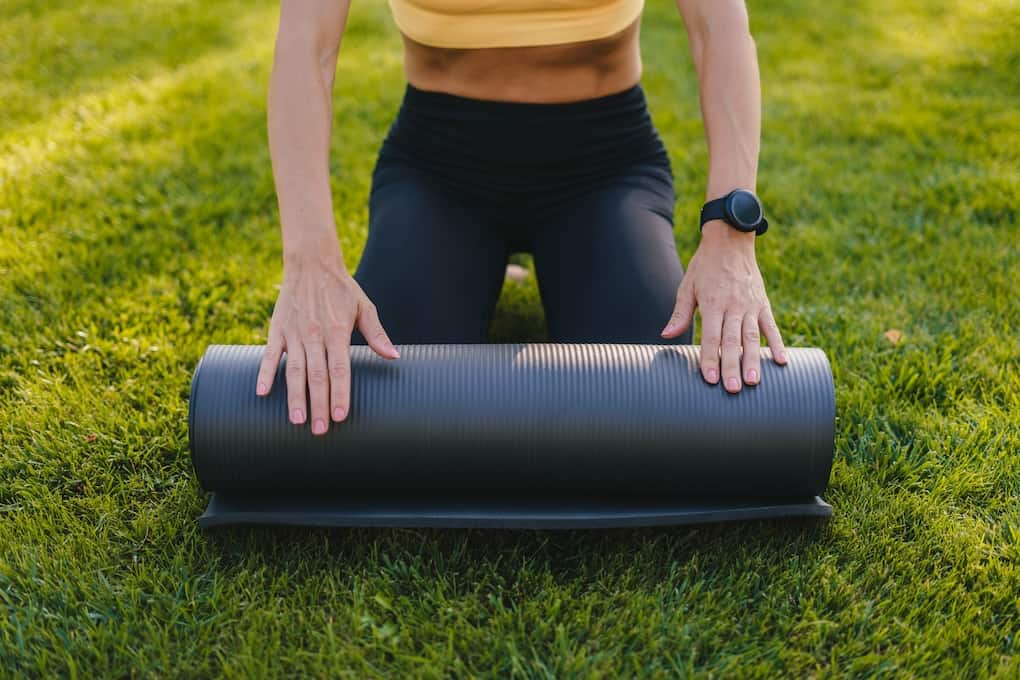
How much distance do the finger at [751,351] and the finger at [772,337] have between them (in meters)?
0.02

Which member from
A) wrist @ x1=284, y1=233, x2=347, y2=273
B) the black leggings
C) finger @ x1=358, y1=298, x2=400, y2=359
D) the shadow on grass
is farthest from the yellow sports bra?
the shadow on grass

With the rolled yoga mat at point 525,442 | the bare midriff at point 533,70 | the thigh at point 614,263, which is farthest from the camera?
the bare midriff at point 533,70

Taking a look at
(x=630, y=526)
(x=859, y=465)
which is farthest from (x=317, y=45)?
(x=859, y=465)

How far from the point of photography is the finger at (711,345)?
1865 millimetres

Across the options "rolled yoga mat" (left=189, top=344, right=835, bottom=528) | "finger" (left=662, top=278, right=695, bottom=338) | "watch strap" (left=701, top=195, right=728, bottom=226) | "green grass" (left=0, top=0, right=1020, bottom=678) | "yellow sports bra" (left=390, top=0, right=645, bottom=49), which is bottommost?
"green grass" (left=0, top=0, right=1020, bottom=678)

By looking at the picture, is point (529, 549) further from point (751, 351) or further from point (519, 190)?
point (519, 190)

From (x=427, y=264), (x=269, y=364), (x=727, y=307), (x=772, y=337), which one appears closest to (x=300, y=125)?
(x=427, y=264)

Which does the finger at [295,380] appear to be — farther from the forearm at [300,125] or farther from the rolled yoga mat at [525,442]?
the forearm at [300,125]

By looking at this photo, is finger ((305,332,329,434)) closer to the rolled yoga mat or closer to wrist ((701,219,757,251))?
the rolled yoga mat

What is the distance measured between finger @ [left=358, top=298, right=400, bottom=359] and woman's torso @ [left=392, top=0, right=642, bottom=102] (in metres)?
0.80

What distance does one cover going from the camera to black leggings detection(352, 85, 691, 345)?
2217 mm

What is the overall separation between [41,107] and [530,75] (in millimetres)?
3031

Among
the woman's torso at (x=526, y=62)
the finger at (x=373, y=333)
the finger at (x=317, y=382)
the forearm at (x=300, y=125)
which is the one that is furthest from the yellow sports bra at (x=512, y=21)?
the finger at (x=317, y=382)

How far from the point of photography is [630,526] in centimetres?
188
